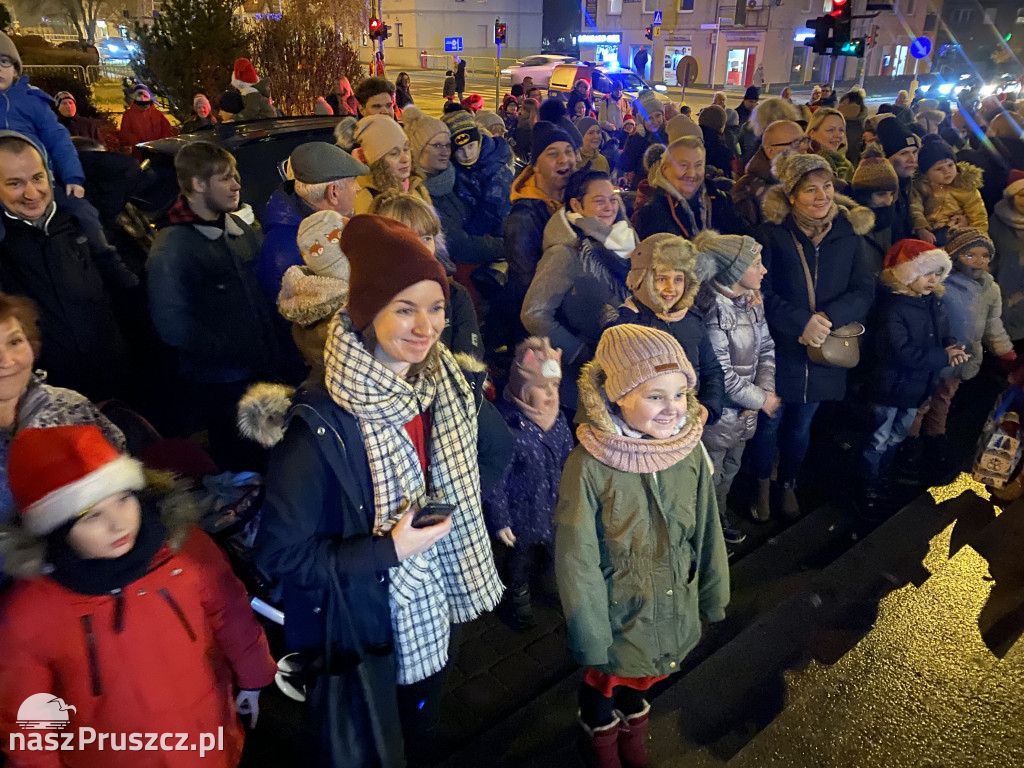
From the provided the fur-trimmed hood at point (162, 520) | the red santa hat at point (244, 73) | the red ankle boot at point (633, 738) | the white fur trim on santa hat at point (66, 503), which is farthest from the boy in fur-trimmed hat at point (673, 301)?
the red santa hat at point (244, 73)

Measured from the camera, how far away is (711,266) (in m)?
3.86

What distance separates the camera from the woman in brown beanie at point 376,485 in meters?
2.10

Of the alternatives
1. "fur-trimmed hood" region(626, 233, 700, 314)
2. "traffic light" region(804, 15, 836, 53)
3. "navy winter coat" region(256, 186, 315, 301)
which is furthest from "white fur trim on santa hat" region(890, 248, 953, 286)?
"traffic light" region(804, 15, 836, 53)

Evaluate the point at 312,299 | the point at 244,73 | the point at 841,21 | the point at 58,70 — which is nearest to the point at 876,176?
the point at 312,299

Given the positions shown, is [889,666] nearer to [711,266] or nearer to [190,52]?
[711,266]

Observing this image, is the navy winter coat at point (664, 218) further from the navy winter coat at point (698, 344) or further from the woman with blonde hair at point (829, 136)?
the woman with blonde hair at point (829, 136)

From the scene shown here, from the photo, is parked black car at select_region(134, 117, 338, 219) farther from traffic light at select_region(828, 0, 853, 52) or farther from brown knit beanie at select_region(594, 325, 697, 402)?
traffic light at select_region(828, 0, 853, 52)

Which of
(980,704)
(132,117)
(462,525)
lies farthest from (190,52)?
(980,704)

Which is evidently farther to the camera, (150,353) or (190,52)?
(190,52)

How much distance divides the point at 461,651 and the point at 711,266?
2.49 m

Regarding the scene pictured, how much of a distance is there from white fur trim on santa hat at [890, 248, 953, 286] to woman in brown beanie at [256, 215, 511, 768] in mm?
3359

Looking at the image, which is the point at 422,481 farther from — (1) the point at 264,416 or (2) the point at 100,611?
(2) the point at 100,611

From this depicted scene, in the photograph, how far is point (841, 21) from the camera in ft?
37.7

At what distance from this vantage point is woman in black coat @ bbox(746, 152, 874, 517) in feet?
14.0
